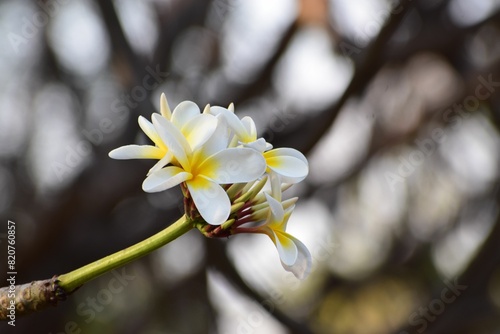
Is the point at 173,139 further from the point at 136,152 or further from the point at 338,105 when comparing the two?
the point at 338,105

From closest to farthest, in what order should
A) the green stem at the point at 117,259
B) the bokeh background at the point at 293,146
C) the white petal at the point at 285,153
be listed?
the green stem at the point at 117,259, the white petal at the point at 285,153, the bokeh background at the point at 293,146

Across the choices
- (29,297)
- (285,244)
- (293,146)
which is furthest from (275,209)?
(293,146)

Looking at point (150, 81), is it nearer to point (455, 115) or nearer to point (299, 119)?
point (299, 119)

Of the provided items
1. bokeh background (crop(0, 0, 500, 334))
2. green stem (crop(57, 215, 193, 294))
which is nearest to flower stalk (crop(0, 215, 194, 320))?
green stem (crop(57, 215, 193, 294))

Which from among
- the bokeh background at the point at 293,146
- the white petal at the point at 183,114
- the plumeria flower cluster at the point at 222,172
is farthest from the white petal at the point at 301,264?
the bokeh background at the point at 293,146

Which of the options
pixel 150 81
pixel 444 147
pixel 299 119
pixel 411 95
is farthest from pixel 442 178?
pixel 150 81

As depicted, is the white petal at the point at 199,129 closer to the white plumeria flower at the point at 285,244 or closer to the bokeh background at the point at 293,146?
the white plumeria flower at the point at 285,244
